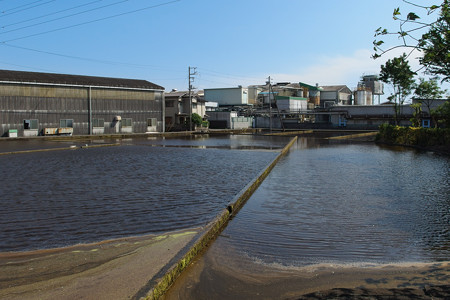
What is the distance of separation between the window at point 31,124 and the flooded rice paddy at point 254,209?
22271 millimetres

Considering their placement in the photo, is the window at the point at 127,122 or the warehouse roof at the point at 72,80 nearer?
the warehouse roof at the point at 72,80

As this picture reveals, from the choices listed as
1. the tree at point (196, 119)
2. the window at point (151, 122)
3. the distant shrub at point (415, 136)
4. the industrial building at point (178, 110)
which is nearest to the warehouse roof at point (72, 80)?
the window at point (151, 122)

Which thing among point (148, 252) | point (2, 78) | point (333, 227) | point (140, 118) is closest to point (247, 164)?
point (333, 227)

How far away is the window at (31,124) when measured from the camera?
1406 inches

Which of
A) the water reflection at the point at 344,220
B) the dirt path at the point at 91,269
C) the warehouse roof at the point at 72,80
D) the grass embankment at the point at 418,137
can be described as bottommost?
the water reflection at the point at 344,220

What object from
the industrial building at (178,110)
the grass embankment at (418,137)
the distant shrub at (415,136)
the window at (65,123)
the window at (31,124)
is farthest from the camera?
the industrial building at (178,110)

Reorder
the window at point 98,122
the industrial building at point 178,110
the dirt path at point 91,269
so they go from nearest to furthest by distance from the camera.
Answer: the dirt path at point 91,269
the window at point 98,122
the industrial building at point 178,110

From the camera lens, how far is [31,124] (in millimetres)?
36094

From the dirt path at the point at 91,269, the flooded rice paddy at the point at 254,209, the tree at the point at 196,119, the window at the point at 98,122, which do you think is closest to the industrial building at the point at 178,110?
the tree at the point at 196,119

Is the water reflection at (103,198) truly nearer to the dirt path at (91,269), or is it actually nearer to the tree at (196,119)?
the dirt path at (91,269)

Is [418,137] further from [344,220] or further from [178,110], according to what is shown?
[178,110]

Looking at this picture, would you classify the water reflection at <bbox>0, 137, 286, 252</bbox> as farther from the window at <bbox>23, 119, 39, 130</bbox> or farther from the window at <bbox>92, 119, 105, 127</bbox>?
the window at <bbox>92, 119, 105, 127</bbox>

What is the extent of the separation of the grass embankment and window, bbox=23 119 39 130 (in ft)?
104

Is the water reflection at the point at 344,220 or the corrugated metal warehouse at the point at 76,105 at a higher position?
the corrugated metal warehouse at the point at 76,105
